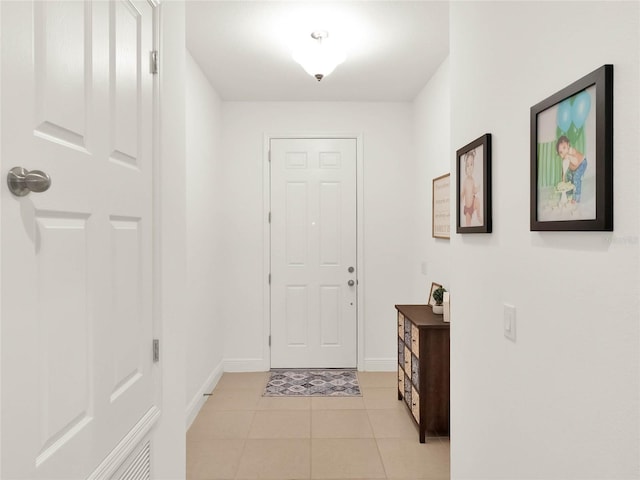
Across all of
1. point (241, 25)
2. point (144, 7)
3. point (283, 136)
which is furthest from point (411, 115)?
point (144, 7)

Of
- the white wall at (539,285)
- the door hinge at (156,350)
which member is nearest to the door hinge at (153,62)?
the door hinge at (156,350)

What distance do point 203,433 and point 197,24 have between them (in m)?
2.68

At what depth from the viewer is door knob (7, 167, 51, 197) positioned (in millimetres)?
761

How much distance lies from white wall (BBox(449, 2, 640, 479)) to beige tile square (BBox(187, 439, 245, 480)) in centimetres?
130

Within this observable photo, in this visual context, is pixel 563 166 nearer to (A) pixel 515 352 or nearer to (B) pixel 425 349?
(A) pixel 515 352

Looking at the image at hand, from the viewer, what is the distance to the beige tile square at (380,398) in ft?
11.1

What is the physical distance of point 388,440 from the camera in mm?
2830

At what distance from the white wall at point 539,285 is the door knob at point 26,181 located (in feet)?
3.73

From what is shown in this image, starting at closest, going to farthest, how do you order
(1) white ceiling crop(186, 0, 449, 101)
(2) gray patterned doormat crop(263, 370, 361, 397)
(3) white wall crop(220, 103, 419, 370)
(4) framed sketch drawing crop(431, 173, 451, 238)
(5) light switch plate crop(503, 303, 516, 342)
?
1. (5) light switch plate crop(503, 303, 516, 342)
2. (1) white ceiling crop(186, 0, 449, 101)
3. (4) framed sketch drawing crop(431, 173, 451, 238)
4. (2) gray patterned doormat crop(263, 370, 361, 397)
5. (3) white wall crop(220, 103, 419, 370)

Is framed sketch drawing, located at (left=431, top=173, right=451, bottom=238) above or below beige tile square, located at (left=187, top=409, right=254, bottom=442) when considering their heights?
above

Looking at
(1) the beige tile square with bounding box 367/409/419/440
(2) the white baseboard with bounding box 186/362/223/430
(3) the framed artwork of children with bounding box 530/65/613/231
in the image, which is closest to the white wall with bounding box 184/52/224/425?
(2) the white baseboard with bounding box 186/362/223/430

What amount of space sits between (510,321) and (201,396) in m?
2.74

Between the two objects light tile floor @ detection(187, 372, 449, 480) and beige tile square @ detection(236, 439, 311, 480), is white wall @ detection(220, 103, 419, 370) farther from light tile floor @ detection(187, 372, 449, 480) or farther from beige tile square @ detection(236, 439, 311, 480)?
beige tile square @ detection(236, 439, 311, 480)

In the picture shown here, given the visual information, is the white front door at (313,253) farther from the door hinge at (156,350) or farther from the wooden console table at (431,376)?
the door hinge at (156,350)
